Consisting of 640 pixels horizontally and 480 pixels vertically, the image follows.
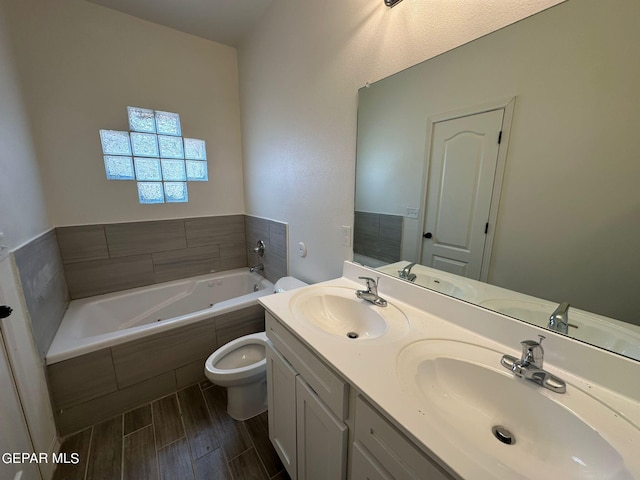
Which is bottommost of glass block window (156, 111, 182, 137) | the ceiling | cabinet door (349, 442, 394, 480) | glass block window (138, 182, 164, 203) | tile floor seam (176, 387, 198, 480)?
tile floor seam (176, 387, 198, 480)

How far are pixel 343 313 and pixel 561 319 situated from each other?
Answer: 789 millimetres

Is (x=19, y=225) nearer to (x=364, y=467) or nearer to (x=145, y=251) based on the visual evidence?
(x=145, y=251)

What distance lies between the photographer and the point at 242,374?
143 centimetres

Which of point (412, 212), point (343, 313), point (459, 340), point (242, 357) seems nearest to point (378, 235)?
point (412, 212)

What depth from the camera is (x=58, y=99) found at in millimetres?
1805

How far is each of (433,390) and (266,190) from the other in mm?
1978

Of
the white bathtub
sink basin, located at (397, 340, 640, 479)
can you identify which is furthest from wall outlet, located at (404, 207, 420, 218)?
the white bathtub

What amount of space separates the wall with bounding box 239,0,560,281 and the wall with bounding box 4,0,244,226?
1.31 ft

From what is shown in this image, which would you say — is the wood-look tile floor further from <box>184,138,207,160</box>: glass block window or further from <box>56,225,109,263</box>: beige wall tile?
<box>184,138,207,160</box>: glass block window

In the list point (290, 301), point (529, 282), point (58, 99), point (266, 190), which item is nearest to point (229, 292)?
point (266, 190)

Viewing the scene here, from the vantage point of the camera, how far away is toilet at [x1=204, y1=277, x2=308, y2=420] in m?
1.43

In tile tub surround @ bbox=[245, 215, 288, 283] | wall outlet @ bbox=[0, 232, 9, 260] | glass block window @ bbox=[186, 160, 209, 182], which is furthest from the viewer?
glass block window @ bbox=[186, 160, 209, 182]

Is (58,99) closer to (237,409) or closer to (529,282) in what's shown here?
(237,409)

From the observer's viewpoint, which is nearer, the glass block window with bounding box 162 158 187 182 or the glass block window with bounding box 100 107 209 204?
the glass block window with bounding box 100 107 209 204
